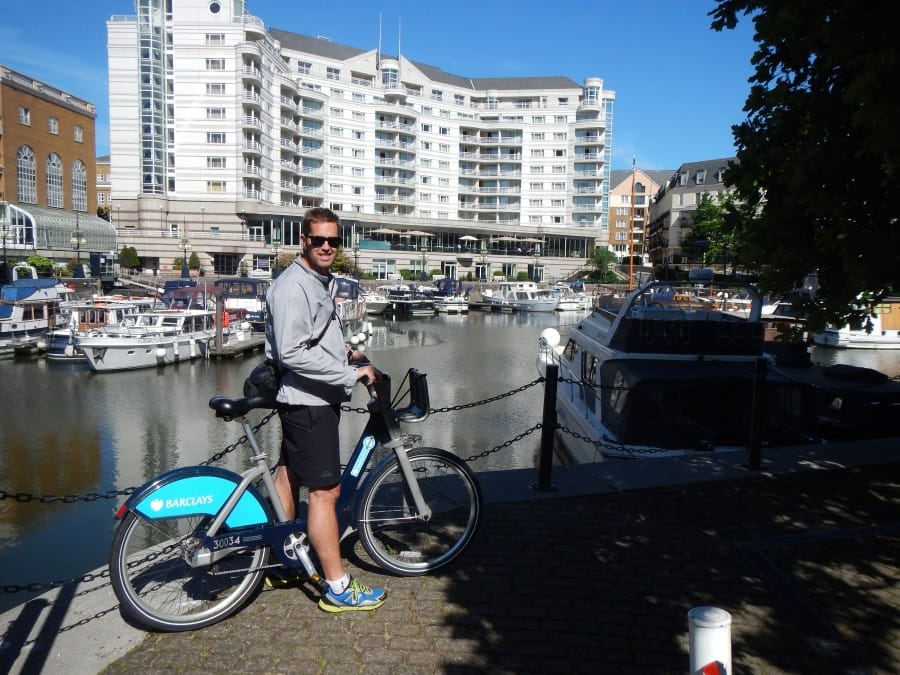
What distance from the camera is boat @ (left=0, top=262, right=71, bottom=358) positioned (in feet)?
103

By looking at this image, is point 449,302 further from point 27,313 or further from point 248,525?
point 248,525

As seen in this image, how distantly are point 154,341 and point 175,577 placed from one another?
26.2m

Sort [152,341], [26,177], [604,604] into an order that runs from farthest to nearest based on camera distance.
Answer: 1. [26,177]
2. [152,341]
3. [604,604]

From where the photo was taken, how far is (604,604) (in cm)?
419

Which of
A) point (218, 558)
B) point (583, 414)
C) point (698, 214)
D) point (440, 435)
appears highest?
point (698, 214)

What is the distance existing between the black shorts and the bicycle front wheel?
53 cm

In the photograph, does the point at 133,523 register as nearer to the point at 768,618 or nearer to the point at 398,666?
the point at 398,666

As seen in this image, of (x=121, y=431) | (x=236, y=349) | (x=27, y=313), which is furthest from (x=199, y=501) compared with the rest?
(x=27, y=313)

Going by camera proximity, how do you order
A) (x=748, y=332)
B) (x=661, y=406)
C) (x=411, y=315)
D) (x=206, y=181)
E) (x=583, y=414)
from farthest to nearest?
(x=206, y=181) → (x=411, y=315) → (x=583, y=414) → (x=748, y=332) → (x=661, y=406)

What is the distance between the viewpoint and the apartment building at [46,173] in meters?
60.7

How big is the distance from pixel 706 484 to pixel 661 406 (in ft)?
9.58

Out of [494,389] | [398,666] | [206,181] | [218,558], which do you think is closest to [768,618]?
[398,666]

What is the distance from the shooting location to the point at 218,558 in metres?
3.89

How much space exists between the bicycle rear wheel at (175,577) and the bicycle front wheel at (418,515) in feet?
2.42
